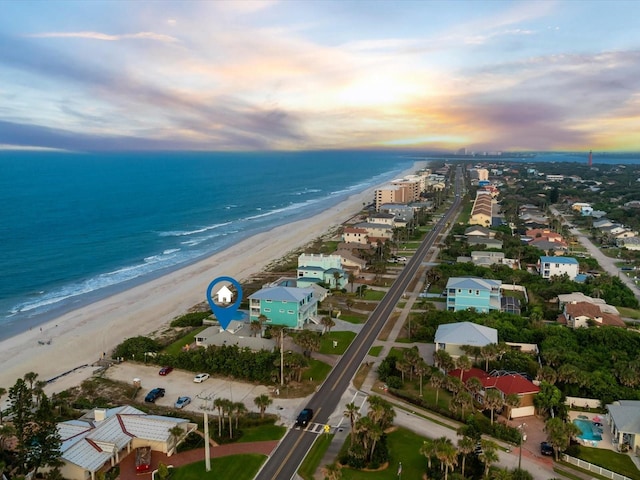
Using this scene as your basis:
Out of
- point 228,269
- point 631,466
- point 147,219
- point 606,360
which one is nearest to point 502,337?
point 606,360

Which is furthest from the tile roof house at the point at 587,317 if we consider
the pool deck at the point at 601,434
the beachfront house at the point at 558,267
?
the beachfront house at the point at 558,267

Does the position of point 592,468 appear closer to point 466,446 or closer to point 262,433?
point 466,446

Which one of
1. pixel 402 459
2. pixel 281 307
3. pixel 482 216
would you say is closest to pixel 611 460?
pixel 402 459

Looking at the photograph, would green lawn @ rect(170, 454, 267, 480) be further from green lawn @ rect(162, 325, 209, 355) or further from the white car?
green lawn @ rect(162, 325, 209, 355)

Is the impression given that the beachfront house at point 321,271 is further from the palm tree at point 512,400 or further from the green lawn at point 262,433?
the palm tree at point 512,400

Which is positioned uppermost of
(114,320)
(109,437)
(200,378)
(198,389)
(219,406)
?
(219,406)

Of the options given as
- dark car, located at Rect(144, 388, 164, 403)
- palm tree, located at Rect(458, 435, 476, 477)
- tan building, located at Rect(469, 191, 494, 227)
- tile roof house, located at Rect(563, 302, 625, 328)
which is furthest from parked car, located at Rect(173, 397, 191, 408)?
tan building, located at Rect(469, 191, 494, 227)
